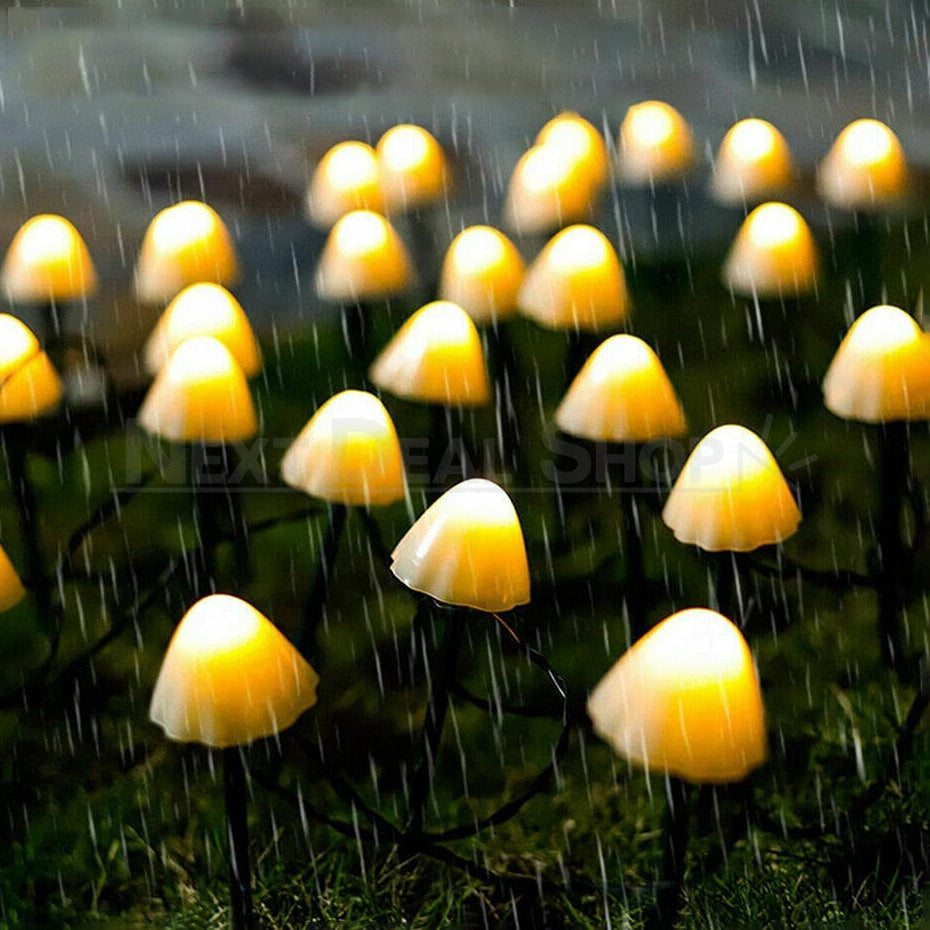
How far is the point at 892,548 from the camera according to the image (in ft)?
3.76

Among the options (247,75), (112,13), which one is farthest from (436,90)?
(112,13)

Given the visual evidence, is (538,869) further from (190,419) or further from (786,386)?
(786,386)

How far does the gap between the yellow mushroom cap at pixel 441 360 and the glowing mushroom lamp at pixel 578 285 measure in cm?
12

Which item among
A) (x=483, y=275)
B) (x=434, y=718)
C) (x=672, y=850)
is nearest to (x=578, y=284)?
(x=483, y=275)

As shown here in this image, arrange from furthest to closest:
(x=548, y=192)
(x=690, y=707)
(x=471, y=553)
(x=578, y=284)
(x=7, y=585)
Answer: (x=548, y=192) < (x=578, y=284) < (x=7, y=585) < (x=471, y=553) < (x=690, y=707)

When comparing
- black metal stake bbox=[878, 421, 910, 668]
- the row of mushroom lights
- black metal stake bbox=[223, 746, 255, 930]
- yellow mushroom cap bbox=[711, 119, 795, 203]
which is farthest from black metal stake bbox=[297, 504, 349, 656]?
yellow mushroom cap bbox=[711, 119, 795, 203]

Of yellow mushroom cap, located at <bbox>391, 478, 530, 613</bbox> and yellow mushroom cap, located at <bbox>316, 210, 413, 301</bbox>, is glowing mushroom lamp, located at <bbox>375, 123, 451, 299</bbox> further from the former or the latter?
yellow mushroom cap, located at <bbox>391, 478, 530, 613</bbox>

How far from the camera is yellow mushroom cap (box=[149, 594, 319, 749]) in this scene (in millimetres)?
715

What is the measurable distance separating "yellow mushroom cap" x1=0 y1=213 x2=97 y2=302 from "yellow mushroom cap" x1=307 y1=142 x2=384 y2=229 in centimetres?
30

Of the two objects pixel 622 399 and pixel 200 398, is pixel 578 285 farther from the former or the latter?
pixel 200 398

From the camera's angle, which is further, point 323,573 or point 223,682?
point 323,573

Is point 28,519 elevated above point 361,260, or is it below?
below

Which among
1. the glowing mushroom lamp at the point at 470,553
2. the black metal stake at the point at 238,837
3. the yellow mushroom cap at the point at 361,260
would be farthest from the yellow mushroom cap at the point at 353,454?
the yellow mushroom cap at the point at 361,260

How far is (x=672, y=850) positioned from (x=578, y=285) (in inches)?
21.4
